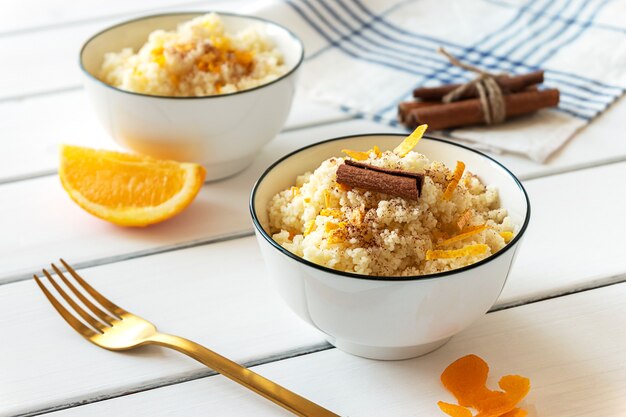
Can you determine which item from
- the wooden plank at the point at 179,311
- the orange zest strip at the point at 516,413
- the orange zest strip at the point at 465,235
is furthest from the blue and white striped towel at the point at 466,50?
the orange zest strip at the point at 516,413

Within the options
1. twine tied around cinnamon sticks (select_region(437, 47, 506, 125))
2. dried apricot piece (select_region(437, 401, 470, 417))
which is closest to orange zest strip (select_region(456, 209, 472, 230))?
dried apricot piece (select_region(437, 401, 470, 417))

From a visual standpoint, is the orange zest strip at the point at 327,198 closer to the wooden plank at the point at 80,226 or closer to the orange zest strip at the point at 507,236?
the orange zest strip at the point at 507,236

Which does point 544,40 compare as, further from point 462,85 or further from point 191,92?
point 191,92

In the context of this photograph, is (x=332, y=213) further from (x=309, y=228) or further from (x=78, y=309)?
(x=78, y=309)

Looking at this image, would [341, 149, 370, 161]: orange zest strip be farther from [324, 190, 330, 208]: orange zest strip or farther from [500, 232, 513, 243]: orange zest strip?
[500, 232, 513, 243]: orange zest strip

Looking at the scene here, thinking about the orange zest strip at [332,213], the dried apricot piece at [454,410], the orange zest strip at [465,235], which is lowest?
the dried apricot piece at [454,410]
